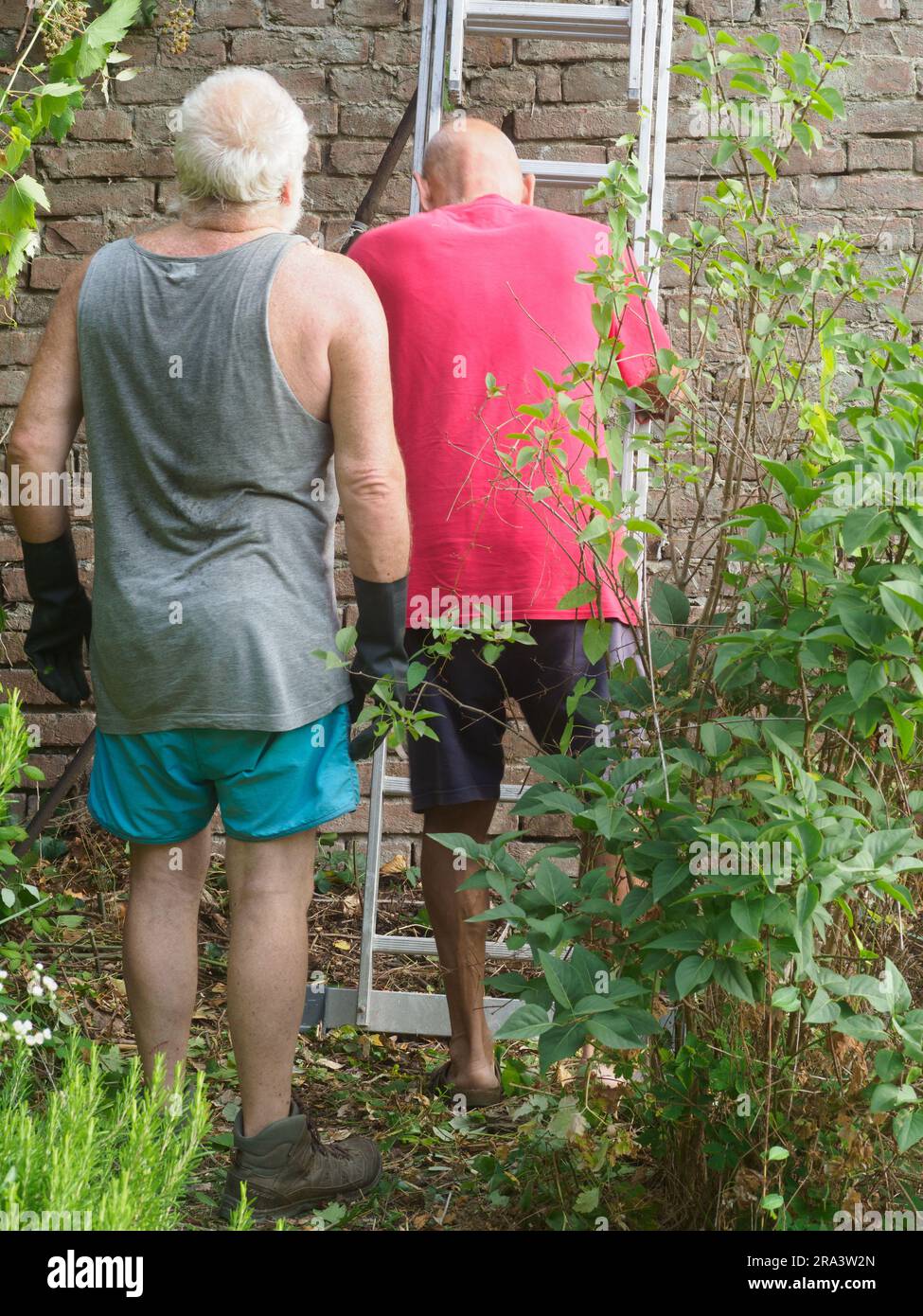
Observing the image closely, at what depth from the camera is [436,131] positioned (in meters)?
2.96

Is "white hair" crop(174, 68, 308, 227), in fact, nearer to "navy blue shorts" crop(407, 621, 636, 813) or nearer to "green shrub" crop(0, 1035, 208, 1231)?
"navy blue shorts" crop(407, 621, 636, 813)

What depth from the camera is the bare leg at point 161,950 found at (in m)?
2.01

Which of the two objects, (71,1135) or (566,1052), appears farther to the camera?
(566,1052)

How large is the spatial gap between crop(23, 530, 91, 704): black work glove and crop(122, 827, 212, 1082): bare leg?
35 cm

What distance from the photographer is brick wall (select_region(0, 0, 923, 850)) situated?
3383 mm

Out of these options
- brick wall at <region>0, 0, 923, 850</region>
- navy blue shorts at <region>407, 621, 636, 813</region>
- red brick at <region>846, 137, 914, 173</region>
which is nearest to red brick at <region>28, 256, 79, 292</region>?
brick wall at <region>0, 0, 923, 850</region>

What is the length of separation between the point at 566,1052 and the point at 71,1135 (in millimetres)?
553

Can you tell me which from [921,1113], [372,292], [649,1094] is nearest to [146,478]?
[372,292]

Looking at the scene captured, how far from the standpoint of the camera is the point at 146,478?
196 cm

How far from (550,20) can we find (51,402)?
1654 mm

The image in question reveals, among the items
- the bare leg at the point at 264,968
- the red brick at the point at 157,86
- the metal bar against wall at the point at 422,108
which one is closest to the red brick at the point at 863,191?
the metal bar against wall at the point at 422,108

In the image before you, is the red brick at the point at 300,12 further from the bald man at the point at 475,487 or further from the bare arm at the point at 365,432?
the bare arm at the point at 365,432

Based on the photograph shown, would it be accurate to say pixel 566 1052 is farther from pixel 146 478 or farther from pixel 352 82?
pixel 352 82

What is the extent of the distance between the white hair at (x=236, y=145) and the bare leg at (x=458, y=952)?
1.14 meters
